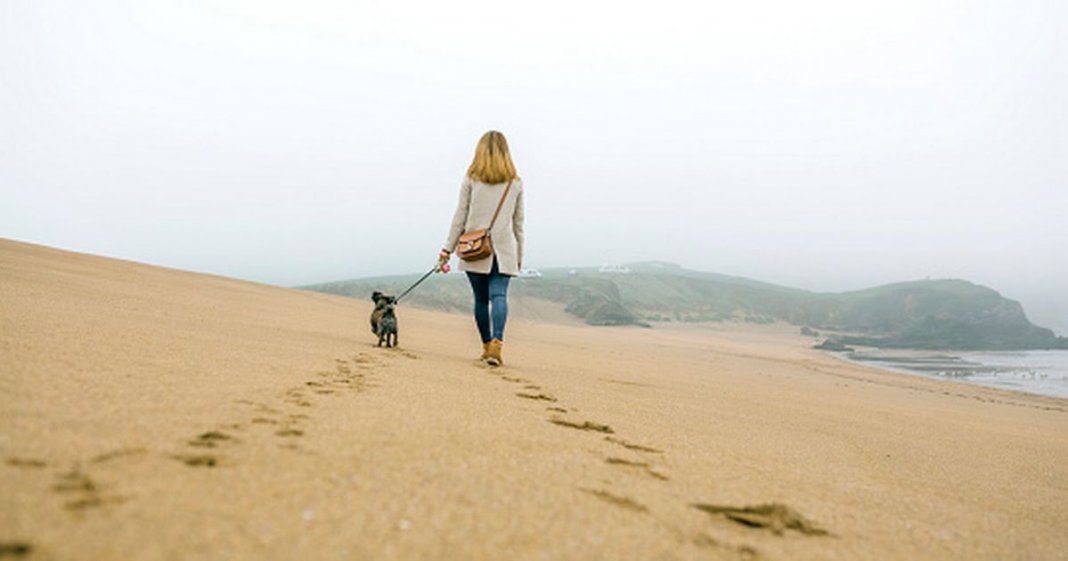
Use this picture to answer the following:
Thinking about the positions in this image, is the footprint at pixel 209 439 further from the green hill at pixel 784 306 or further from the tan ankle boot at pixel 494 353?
the green hill at pixel 784 306

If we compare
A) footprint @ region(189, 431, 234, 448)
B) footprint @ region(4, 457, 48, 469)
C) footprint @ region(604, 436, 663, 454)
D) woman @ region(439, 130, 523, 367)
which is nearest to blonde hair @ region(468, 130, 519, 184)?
woman @ region(439, 130, 523, 367)

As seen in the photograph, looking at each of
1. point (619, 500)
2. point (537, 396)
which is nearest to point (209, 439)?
point (619, 500)

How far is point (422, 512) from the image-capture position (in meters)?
1.10

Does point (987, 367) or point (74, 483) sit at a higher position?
point (74, 483)

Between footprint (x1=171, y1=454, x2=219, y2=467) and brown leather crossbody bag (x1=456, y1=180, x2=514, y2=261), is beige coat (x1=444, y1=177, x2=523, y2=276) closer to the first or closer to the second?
brown leather crossbody bag (x1=456, y1=180, x2=514, y2=261)

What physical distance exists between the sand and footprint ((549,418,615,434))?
14mm

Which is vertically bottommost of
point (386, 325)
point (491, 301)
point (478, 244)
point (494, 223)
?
point (386, 325)

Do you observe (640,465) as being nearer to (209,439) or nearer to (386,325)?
(209,439)

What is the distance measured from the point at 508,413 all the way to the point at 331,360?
134 centimetres

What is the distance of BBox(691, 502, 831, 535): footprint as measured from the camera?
4.50 ft

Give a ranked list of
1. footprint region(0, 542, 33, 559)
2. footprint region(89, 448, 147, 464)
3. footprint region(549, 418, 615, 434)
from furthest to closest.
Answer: footprint region(549, 418, 615, 434), footprint region(89, 448, 147, 464), footprint region(0, 542, 33, 559)

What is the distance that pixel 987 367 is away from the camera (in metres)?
14.9

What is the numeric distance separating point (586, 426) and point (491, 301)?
7.08 ft

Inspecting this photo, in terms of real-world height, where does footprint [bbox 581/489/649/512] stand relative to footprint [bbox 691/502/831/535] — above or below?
above
